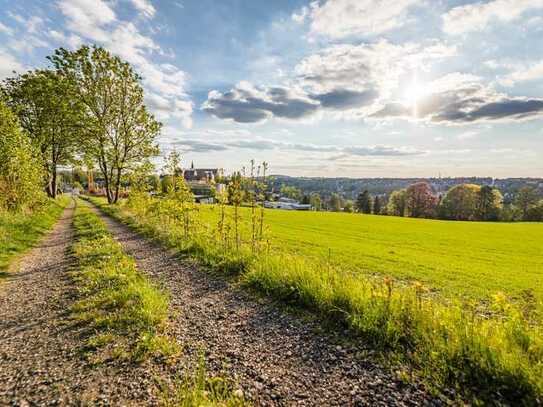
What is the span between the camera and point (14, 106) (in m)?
26.9

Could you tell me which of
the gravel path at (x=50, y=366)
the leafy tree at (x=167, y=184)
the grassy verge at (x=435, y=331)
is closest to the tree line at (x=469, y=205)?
the leafy tree at (x=167, y=184)

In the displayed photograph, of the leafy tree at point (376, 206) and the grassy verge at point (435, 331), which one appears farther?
the leafy tree at point (376, 206)

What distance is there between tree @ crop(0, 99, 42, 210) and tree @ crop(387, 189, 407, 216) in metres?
78.3

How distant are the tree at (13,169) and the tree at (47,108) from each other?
11.7m

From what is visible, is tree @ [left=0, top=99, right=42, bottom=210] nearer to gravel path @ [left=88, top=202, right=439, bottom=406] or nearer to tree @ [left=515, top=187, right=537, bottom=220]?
gravel path @ [left=88, top=202, right=439, bottom=406]

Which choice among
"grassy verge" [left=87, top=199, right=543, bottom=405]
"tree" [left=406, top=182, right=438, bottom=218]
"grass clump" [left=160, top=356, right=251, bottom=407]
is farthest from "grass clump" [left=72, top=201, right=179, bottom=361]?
"tree" [left=406, top=182, right=438, bottom=218]

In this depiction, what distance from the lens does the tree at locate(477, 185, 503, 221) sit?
64750mm

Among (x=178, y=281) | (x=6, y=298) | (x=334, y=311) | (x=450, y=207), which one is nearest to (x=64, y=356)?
(x=178, y=281)

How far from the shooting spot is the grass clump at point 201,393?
9.43 feet

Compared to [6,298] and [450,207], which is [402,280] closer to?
[6,298]

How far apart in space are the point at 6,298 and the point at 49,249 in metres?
5.40

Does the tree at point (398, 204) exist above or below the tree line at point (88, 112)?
below

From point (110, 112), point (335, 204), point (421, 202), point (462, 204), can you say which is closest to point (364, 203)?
point (421, 202)

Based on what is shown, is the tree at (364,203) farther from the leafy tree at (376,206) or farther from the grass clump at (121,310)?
the grass clump at (121,310)
